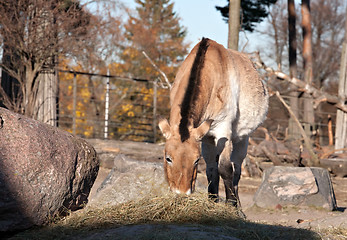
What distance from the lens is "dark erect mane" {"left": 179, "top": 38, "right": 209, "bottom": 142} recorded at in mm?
4639

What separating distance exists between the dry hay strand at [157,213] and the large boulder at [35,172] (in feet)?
0.87

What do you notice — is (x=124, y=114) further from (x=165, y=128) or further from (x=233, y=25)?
(x=165, y=128)

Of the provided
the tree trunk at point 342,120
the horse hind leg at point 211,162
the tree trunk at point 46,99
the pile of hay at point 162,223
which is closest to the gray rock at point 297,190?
the horse hind leg at point 211,162

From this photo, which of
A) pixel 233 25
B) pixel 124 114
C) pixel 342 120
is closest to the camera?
pixel 233 25

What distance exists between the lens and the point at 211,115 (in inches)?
221

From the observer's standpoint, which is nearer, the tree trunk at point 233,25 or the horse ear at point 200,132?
the horse ear at point 200,132

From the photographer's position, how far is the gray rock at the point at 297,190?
716cm

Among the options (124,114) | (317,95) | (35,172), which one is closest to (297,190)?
(35,172)

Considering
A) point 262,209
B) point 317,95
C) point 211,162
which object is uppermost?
point 317,95

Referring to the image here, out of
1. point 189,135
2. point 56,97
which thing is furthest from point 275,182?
point 56,97

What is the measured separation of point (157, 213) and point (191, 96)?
1.44 metres

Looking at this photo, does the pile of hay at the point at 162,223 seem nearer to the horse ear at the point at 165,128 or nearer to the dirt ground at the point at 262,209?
the horse ear at the point at 165,128

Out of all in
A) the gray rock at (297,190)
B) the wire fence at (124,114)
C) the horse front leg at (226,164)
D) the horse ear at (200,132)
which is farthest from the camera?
the wire fence at (124,114)

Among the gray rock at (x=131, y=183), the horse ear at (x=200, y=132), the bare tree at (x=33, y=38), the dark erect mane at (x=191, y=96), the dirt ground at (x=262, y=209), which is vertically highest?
the bare tree at (x=33, y=38)
